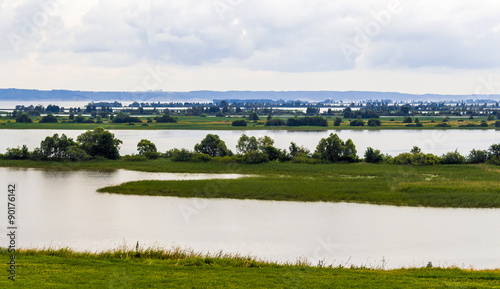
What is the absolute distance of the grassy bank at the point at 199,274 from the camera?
1034 centimetres

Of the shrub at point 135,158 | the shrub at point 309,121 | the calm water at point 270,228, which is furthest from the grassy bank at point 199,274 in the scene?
the shrub at point 309,121

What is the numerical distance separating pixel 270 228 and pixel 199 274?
7260 millimetres

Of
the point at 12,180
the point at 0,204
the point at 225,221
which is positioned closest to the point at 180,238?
the point at 225,221

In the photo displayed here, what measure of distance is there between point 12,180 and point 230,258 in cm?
1934

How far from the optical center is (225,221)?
19.3 m

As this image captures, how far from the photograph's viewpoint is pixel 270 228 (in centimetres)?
1822

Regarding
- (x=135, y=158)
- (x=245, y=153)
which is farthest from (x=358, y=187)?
(x=135, y=158)

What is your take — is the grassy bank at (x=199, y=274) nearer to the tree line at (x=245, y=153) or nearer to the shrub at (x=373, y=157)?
the tree line at (x=245, y=153)

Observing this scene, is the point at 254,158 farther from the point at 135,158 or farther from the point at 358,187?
the point at 358,187

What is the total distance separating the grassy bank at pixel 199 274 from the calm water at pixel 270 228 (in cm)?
246

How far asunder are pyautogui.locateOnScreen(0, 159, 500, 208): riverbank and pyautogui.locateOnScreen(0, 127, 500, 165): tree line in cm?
108

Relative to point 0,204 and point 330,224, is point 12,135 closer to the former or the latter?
point 0,204

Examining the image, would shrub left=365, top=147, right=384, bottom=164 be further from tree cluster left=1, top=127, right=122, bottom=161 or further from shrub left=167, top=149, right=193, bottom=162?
tree cluster left=1, top=127, right=122, bottom=161

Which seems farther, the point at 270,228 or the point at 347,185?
the point at 347,185
